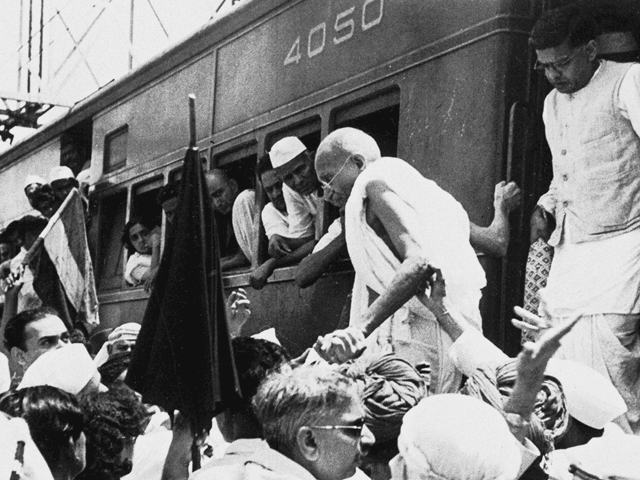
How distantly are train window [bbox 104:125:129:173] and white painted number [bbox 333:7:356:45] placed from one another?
370cm

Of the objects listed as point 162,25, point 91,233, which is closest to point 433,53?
point 162,25

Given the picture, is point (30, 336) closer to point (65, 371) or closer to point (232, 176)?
point (65, 371)

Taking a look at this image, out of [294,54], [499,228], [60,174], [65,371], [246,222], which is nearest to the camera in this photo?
[65,371]

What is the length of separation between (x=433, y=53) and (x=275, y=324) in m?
2.15

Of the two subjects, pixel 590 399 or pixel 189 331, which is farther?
pixel 189 331

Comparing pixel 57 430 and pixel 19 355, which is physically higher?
pixel 19 355

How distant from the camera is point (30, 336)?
18.4 feet

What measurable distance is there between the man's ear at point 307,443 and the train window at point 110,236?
797 centimetres

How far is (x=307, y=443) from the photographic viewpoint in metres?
2.46

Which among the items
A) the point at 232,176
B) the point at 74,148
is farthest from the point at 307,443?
the point at 74,148

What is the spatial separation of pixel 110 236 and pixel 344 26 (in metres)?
4.57

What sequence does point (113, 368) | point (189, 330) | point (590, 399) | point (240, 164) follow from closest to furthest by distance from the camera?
point (590, 399) → point (189, 330) → point (113, 368) → point (240, 164)

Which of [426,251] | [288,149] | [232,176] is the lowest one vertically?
[426,251]

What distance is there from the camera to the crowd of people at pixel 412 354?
2455 mm
